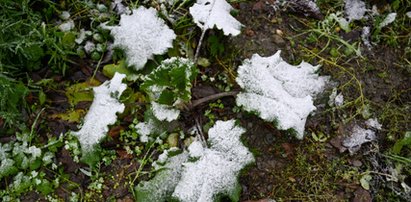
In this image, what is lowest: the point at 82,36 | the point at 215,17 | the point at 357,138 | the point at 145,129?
the point at 357,138

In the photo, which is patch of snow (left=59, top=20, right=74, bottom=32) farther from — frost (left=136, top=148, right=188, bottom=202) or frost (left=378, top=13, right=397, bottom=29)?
frost (left=378, top=13, right=397, bottom=29)

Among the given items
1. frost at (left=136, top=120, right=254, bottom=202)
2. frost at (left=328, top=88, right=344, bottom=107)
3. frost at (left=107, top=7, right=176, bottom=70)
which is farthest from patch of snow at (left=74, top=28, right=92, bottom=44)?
frost at (left=328, top=88, right=344, bottom=107)

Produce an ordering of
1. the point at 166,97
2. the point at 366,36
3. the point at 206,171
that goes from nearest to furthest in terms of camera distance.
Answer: the point at 206,171
the point at 166,97
the point at 366,36

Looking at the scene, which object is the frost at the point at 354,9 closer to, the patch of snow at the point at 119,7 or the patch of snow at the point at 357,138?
the patch of snow at the point at 357,138

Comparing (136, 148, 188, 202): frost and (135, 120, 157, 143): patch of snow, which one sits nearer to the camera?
(136, 148, 188, 202): frost

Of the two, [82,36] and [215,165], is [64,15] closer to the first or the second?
[82,36]

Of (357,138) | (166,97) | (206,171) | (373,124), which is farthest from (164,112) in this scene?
(373,124)

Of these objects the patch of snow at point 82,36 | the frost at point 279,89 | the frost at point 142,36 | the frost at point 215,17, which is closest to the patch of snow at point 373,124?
the frost at point 279,89
